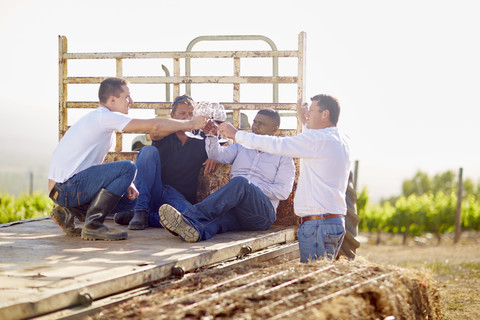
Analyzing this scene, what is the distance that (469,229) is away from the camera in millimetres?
15984

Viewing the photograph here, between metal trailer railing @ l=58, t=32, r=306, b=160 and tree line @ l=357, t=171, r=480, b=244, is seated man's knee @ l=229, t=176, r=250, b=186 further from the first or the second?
tree line @ l=357, t=171, r=480, b=244

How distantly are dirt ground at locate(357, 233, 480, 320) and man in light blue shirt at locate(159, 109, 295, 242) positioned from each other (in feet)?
2.94

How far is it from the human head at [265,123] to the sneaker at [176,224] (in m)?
1.25

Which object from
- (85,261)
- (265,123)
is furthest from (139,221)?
(85,261)

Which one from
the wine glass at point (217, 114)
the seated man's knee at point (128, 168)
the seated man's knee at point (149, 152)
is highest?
the wine glass at point (217, 114)

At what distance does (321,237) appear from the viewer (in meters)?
3.99

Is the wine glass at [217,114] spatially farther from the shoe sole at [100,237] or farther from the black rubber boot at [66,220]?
the black rubber boot at [66,220]

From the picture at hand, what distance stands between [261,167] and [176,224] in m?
1.18

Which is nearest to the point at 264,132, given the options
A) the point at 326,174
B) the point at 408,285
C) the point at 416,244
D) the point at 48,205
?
the point at 326,174

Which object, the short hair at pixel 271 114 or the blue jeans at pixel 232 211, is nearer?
the blue jeans at pixel 232 211

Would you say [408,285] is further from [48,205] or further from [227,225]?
[48,205]

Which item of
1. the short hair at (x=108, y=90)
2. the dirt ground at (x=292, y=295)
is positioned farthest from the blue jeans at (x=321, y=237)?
the short hair at (x=108, y=90)

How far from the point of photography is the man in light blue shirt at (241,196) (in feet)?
13.5

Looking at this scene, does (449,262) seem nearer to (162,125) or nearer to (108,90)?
(162,125)
